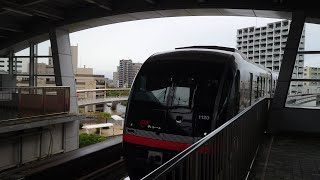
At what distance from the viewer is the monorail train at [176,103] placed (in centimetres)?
698

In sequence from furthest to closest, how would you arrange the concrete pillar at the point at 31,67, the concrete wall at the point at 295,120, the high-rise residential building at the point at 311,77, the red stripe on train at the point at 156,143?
the concrete pillar at the point at 31,67 < the high-rise residential building at the point at 311,77 < the concrete wall at the point at 295,120 < the red stripe on train at the point at 156,143

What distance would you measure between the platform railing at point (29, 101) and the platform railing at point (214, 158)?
9.40 metres

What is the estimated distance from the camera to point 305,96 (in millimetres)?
11648

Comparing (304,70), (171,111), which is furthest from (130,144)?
(304,70)

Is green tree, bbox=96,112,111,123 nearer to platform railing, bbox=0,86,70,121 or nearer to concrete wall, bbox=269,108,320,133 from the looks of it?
platform railing, bbox=0,86,70,121

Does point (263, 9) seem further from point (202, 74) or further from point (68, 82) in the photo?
point (68, 82)

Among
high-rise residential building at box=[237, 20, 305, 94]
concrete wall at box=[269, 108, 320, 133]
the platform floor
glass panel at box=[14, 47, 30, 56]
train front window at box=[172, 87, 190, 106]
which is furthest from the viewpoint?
glass panel at box=[14, 47, 30, 56]

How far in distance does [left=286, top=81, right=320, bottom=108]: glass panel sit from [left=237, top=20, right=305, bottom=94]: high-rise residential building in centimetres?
7

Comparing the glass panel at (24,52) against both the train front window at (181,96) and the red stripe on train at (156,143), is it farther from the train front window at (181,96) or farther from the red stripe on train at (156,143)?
the train front window at (181,96)

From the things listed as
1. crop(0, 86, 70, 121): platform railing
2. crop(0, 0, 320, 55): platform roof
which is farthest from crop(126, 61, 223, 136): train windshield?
crop(0, 86, 70, 121): platform railing

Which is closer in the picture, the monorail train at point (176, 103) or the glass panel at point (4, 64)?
the monorail train at point (176, 103)

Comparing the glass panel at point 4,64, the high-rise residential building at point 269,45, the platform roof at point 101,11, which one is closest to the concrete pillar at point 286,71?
the high-rise residential building at point 269,45

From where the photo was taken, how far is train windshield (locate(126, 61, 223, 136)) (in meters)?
7.02

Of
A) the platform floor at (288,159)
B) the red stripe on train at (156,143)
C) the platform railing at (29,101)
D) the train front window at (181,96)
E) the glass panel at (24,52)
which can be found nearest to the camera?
the platform floor at (288,159)
